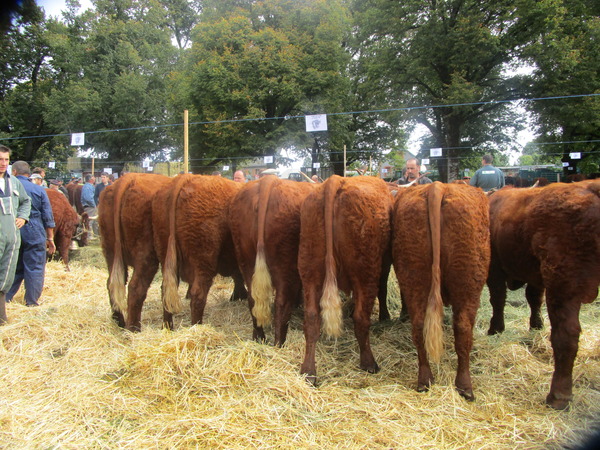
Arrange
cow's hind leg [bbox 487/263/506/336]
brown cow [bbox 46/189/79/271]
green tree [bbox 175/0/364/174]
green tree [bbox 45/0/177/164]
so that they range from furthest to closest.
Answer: green tree [bbox 45/0/177/164], green tree [bbox 175/0/364/174], brown cow [bbox 46/189/79/271], cow's hind leg [bbox 487/263/506/336]

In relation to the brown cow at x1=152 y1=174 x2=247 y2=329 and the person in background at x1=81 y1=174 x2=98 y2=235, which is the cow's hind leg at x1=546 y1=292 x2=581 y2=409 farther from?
the person in background at x1=81 y1=174 x2=98 y2=235

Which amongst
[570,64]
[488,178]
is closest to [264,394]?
[488,178]

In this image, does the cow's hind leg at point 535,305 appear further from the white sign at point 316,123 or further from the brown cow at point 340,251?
the white sign at point 316,123

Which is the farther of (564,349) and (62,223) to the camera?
(62,223)

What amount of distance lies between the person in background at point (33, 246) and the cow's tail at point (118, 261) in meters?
1.71

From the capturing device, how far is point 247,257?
13.2 feet

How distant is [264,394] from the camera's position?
9.57 feet

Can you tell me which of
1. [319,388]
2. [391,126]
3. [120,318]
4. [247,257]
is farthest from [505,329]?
[391,126]

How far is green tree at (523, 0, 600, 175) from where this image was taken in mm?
18922

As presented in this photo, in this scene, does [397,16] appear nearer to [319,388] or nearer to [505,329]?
[505,329]

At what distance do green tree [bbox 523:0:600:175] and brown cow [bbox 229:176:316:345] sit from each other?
20.6 meters

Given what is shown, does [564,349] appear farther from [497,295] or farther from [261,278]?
[261,278]

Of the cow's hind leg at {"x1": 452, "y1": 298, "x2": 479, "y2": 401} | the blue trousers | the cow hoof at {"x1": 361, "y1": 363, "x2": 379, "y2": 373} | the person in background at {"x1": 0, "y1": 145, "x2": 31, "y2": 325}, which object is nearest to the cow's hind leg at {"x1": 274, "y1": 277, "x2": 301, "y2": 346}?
the cow hoof at {"x1": 361, "y1": 363, "x2": 379, "y2": 373}

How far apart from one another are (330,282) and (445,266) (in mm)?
926
